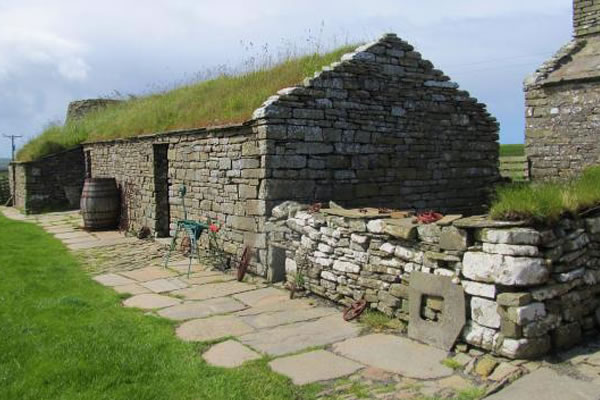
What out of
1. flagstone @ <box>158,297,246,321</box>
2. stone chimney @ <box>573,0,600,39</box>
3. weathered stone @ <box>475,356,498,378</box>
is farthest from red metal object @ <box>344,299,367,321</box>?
stone chimney @ <box>573,0,600,39</box>

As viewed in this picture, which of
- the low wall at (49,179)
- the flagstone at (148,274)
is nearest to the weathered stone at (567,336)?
the flagstone at (148,274)

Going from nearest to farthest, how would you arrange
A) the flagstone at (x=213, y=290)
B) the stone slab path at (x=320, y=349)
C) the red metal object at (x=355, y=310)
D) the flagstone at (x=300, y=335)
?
1. the stone slab path at (x=320, y=349)
2. the flagstone at (x=300, y=335)
3. the red metal object at (x=355, y=310)
4. the flagstone at (x=213, y=290)

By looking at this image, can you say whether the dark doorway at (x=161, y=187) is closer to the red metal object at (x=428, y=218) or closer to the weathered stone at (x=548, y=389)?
the red metal object at (x=428, y=218)

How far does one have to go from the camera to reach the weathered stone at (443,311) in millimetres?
4473

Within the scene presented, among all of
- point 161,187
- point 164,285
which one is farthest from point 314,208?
point 161,187

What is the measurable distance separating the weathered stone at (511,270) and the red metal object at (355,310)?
61.2 inches

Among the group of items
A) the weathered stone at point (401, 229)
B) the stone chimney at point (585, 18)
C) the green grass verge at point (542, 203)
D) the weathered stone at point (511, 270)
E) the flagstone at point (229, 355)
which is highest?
the stone chimney at point (585, 18)

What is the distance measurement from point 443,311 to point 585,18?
1270cm

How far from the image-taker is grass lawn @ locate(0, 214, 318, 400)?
385cm


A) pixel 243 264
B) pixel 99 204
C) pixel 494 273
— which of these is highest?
pixel 99 204

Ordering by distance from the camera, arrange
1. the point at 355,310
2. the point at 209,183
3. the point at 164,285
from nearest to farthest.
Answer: the point at 355,310 < the point at 164,285 < the point at 209,183

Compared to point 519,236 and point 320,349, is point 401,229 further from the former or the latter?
point 320,349

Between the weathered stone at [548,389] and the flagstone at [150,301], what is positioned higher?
the weathered stone at [548,389]

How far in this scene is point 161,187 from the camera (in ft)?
37.3
